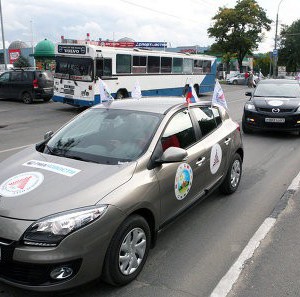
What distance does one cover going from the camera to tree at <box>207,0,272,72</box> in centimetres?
5503

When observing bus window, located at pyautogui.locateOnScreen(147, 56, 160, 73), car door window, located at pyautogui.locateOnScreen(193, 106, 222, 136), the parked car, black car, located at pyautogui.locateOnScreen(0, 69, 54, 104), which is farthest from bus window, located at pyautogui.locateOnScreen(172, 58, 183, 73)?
the parked car

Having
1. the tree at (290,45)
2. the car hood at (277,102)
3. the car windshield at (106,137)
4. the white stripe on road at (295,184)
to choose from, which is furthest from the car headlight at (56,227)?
the tree at (290,45)

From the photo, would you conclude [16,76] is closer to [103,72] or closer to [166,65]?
[103,72]

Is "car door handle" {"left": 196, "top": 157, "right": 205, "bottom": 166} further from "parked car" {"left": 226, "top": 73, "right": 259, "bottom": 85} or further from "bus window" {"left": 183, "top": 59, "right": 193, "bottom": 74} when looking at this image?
"parked car" {"left": 226, "top": 73, "right": 259, "bottom": 85}

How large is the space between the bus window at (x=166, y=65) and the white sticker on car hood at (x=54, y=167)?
17.5 metres

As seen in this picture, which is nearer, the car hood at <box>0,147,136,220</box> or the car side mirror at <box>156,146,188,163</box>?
the car hood at <box>0,147,136,220</box>

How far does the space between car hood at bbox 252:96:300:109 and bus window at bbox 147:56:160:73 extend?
8922 millimetres

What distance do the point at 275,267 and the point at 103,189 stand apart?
189 centimetres

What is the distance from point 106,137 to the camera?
14.1 feet

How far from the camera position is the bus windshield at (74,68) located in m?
15.8

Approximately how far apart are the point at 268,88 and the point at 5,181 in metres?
10.2

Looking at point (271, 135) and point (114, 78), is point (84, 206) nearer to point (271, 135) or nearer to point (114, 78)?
point (271, 135)

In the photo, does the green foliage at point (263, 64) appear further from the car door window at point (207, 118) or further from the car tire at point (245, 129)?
the car door window at point (207, 118)

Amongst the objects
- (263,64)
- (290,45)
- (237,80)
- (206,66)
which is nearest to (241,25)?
(237,80)
